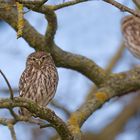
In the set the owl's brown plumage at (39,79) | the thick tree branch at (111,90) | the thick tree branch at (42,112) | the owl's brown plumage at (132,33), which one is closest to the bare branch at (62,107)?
the thick tree branch at (111,90)

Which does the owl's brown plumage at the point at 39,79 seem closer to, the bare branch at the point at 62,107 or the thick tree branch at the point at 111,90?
the thick tree branch at the point at 111,90

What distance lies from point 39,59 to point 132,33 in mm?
3563

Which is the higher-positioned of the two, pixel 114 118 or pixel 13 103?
pixel 13 103

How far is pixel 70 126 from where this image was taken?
6.81m

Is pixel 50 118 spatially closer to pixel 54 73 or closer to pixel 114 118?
pixel 54 73

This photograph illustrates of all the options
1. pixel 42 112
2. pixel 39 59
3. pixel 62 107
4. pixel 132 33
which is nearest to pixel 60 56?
pixel 39 59

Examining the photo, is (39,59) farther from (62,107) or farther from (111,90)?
(62,107)

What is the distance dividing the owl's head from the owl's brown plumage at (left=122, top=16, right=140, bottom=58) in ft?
10.3

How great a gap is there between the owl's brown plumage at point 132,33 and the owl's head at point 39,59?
3140 millimetres

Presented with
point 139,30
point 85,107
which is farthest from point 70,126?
point 139,30

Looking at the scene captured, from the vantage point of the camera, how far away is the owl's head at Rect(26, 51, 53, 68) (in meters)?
7.77

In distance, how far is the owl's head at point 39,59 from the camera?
25.5 ft

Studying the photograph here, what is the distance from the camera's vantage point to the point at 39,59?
786cm

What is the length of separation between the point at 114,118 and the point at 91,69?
403cm
